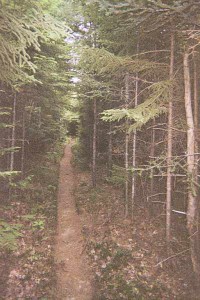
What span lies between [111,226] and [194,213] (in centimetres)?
473

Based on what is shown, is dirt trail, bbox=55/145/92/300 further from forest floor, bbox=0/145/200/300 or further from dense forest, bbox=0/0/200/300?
dense forest, bbox=0/0/200/300

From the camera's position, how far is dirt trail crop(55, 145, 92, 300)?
9.54m

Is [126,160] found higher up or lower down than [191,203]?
higher up

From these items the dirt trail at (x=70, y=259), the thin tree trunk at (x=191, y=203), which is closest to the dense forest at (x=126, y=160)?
the thin tree trunk at (x=191, y=203)

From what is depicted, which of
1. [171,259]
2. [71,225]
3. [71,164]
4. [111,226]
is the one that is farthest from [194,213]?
[71,164]

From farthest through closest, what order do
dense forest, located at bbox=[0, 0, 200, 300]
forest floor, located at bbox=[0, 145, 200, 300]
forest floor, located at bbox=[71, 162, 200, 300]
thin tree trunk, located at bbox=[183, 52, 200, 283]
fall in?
thin tree trunk, located at bbox=[183, 52, 200, 283] → forest floor, located at bbox=[71, 162, 200, 300] → forest floor, located at bbox=[0, 145, 200, 300] → dense forest, located at bbox=[0, 0, 200, 300]

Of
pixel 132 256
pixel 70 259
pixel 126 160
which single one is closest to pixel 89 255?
pixel 70 259

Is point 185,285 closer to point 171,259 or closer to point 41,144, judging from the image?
point 171,259

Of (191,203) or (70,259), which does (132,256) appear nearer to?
(70,259)

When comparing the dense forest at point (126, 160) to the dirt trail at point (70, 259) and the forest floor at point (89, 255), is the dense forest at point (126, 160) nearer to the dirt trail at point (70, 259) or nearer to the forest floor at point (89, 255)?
the forest floor at point (89, 255)

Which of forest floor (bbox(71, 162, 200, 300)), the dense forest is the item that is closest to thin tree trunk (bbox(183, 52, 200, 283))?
the dense forest

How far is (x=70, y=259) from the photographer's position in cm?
1120

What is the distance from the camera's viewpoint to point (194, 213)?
9.91 meters

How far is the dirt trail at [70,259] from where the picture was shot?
954cm
